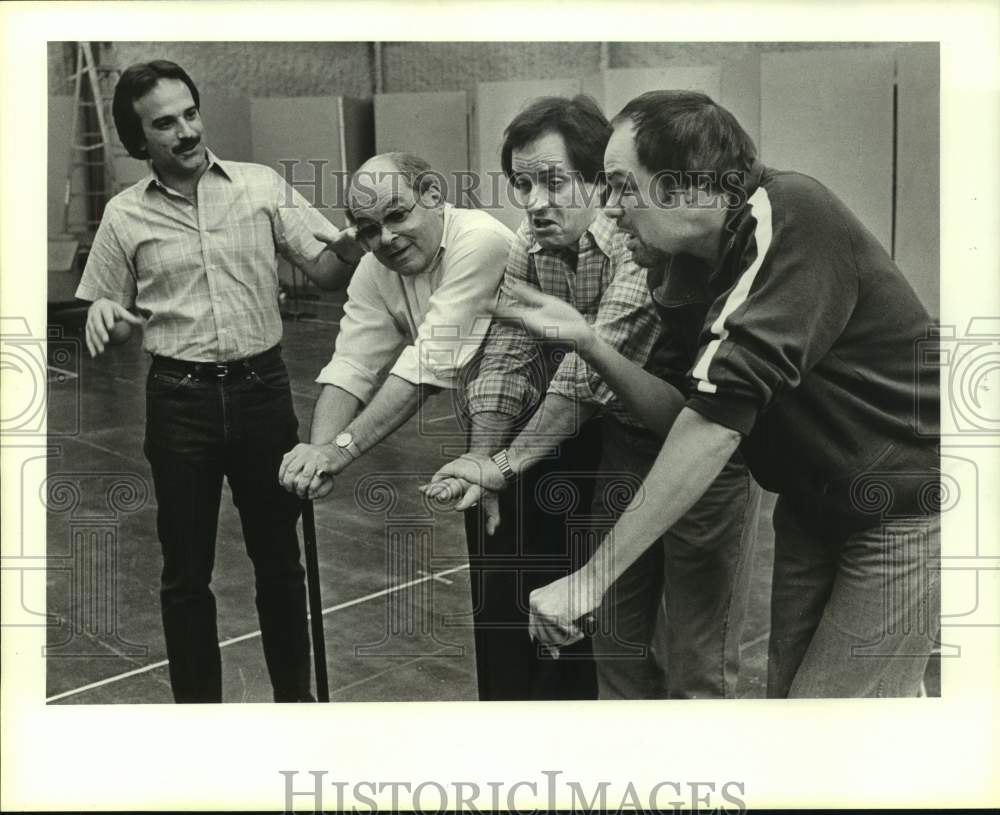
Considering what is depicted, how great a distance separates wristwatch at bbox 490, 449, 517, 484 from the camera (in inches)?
150

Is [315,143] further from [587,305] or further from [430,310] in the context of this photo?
[587,305]

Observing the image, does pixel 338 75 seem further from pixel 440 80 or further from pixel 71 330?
pixel 71 330

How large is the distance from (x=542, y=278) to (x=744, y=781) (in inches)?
62.0

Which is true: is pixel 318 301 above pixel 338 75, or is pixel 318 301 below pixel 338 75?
below

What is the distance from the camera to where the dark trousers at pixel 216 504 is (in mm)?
3805

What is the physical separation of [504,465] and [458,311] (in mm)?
456

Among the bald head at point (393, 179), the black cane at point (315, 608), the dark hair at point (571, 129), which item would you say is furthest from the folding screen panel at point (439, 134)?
the black cane at point (315, 608)

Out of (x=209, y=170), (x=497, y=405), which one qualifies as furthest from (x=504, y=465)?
(x=209, y=170)

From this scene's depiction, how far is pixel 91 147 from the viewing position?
148 inches

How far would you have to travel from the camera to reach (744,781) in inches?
155

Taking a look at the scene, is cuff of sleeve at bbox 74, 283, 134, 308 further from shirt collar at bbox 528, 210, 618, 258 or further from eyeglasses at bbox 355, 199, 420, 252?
shirt collar at bbox 528, 210, 618, 258

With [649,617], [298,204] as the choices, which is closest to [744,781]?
[649,617]

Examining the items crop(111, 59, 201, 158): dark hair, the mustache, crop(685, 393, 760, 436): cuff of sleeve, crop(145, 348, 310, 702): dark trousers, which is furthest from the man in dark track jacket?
crop(111, 59, 201, 158): dark hair

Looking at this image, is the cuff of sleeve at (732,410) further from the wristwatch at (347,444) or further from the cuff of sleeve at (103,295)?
the cuff of sleeve at (103,295)
